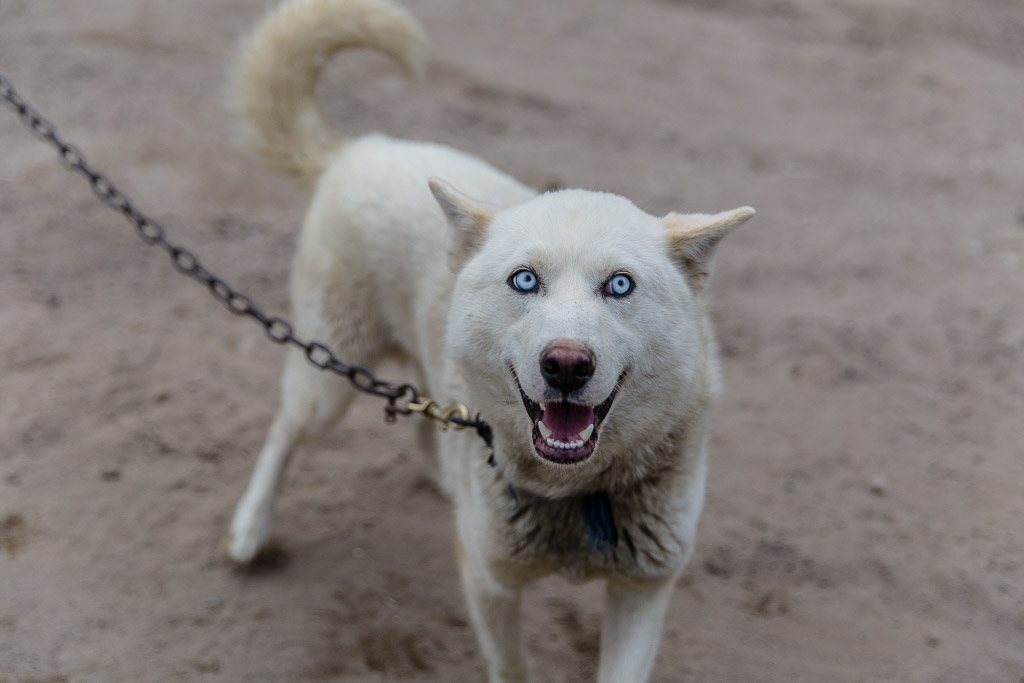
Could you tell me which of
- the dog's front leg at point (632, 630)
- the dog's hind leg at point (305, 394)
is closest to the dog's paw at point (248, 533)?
the dog's hind leg at point (305, 394)

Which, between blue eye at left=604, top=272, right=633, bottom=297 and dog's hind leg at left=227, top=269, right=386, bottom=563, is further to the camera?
dog's hind leg at left=227, top=269, right=386, bottom=563

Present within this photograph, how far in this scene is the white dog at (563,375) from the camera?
6.46 ft

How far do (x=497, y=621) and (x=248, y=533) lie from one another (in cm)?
116

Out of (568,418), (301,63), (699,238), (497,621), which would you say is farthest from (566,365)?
(301,63)

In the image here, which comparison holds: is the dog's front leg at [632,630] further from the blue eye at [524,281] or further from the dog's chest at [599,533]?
the blue eye at [524,281]

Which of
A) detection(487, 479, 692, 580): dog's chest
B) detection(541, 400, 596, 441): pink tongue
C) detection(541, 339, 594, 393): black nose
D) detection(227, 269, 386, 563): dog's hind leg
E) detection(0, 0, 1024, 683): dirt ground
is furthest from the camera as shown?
detection(227, 269, 386, 563): dog's hind leg

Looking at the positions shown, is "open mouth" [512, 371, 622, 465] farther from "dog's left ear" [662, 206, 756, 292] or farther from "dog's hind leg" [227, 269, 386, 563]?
"dog's hind leg" [227, 269, 386, 563]

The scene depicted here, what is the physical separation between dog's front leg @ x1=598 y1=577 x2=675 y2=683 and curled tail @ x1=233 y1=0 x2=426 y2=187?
2.02 meters

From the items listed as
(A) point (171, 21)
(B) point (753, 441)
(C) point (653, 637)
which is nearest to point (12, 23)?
(A) point (171, 21)

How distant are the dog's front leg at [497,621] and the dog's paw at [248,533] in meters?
1.00

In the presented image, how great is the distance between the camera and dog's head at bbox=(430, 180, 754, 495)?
1920 mm

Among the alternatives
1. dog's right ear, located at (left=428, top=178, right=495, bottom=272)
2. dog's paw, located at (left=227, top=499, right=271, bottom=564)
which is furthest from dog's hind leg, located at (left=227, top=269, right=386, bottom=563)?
dog's right ear, located at (left=428, top=178, right=495, bottom=272)

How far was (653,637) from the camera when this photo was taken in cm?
236

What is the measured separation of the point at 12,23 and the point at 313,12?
422 cm
